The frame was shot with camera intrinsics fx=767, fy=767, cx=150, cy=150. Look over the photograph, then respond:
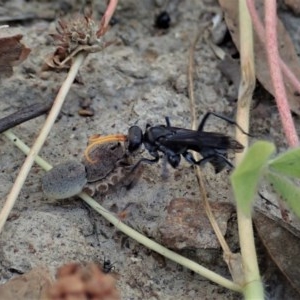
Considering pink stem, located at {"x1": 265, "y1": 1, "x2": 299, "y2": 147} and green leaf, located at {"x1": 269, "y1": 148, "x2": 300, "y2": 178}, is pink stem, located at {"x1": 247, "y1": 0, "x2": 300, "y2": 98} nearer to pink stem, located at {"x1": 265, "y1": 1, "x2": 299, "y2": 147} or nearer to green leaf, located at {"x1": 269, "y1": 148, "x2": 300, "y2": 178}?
pink stem, located at {"x1": 265, "y1": 1, "x2": 299, "y2": 147}

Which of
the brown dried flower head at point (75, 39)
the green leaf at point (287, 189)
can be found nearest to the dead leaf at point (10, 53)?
the brown dried flower head at point (75, 39)

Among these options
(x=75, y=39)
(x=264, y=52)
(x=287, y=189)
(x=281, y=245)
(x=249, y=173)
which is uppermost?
(x=249, y=173)

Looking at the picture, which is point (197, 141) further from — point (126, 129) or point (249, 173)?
point (249, 173)

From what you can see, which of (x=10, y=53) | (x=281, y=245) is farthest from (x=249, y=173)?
(x=10, y=53)

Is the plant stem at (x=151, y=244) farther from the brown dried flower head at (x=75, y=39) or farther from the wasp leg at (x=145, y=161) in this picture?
the brown dried flower head at (x=75, y=39)

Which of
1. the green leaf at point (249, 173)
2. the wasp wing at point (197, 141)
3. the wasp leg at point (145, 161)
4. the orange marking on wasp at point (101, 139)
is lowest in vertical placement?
the wasp leg at point (145, 161)

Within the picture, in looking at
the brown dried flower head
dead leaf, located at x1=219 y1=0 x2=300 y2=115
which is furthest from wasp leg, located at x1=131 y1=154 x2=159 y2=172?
dead leaf, located at x1=219 y1=0 x2=300 y2=115
